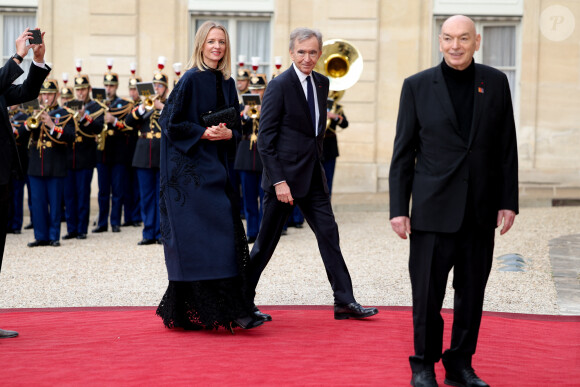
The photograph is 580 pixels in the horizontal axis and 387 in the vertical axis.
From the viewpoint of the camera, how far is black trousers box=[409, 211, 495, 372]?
14.4ft

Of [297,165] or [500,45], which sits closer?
[297,165]

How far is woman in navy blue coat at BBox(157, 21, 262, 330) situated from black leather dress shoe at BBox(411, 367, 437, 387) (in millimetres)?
1495

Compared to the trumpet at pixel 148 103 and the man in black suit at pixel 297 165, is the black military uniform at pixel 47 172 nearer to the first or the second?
the trumpet at pixel 148 103

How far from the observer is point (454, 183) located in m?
4.34

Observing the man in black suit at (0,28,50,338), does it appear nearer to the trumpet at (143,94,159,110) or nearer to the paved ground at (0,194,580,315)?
the paved ground at (0,194,580,315)

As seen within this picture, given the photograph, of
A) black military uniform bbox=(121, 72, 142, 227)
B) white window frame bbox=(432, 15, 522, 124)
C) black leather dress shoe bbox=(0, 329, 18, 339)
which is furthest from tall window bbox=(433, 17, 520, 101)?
black leather dress shoe bbox=(0, 329, 18, 339)

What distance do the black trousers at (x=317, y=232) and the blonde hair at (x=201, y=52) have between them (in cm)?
86

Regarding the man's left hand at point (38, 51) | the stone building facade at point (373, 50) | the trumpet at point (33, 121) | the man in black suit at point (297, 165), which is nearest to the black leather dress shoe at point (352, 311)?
the man in black suit at point (297, 165)

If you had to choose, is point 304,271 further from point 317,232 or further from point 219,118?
point 219,118

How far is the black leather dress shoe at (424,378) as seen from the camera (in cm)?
430

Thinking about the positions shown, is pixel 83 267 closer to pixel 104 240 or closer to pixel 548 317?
pixel 104 240

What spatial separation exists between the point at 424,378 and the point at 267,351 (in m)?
1.04

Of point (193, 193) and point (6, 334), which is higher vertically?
point (193, 193)

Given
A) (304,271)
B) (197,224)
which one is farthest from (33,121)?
(197,224)
